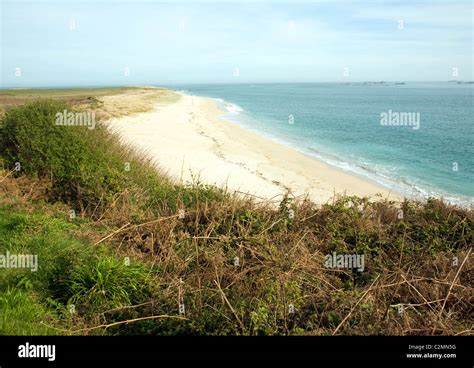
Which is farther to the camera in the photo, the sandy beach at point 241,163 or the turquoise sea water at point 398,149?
the turquoise sea water at point 398,149

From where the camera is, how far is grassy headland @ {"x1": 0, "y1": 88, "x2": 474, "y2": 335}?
227 inches

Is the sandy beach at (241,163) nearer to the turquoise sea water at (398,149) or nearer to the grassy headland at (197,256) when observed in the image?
the turquoise sea water at (398,149)

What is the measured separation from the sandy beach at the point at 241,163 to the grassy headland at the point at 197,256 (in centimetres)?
332

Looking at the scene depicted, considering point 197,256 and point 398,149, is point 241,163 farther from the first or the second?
point 398,149

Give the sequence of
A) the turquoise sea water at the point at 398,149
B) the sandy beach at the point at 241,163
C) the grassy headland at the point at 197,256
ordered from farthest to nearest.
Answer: the turquoise sea water at the point at 398,149 < the sandy beach at the point at 241,163 < the grassy headland at the point at 197,256

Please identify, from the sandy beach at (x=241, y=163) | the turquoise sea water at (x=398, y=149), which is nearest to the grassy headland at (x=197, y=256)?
the sandy beach at (x=241, y=163)

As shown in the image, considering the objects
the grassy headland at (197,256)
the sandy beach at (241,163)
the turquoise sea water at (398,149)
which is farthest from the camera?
the turquoise sea water at (398,149)

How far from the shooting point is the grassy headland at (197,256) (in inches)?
227

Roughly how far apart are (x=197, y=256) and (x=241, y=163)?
1492cm
